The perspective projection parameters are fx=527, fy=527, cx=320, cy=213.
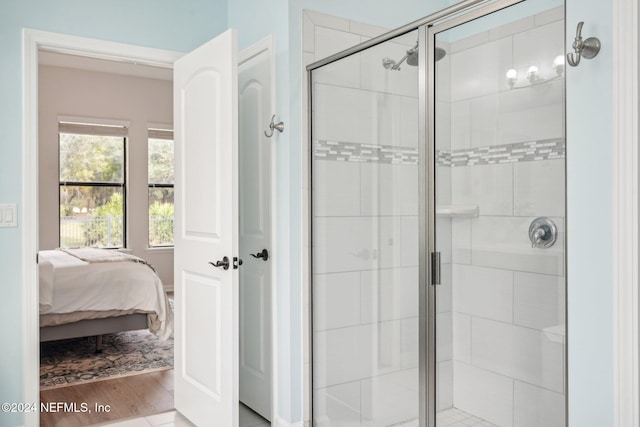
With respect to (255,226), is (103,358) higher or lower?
lower

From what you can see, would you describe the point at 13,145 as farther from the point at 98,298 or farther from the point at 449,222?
the point at 449,222

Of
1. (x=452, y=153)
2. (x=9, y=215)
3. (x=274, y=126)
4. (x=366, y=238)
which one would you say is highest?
(x=274, y=126)

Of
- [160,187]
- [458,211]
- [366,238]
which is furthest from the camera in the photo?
[160,187]

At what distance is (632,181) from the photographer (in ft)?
5.40

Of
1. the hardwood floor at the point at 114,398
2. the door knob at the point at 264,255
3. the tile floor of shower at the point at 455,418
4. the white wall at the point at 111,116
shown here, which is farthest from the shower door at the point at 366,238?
the white wall at the point at 111,116

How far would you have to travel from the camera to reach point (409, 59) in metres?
2.22

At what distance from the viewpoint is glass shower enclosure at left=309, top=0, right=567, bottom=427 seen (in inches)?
72.4

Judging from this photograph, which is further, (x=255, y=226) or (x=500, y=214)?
(x=255, y=226)

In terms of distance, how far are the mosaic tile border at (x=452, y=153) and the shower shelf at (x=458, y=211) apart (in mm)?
164

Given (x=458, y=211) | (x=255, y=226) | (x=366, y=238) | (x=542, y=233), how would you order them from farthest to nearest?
1. (x=255, y=226)
2. (x=366, y=238)
3. (x=458, y=211)
4. (x=542, y=233)

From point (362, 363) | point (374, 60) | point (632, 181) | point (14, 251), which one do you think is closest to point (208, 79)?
point (374, 60)

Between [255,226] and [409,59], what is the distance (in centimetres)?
140

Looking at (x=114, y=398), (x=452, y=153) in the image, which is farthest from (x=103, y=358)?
(x=452, y=153)

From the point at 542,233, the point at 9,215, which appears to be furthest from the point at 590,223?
the point at 9,215
